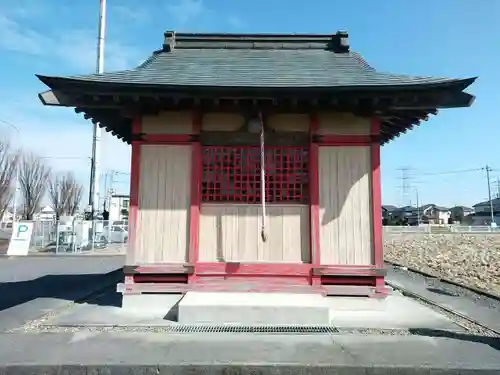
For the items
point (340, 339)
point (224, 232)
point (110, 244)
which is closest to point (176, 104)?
point (224, 232)

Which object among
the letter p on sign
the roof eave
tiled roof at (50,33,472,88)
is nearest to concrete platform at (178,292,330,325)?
tiled roof at (50,33,472,88)

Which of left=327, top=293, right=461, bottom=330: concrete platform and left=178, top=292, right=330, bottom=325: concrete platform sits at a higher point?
left=178, top=292, right=330, bottom=325: concrete platform

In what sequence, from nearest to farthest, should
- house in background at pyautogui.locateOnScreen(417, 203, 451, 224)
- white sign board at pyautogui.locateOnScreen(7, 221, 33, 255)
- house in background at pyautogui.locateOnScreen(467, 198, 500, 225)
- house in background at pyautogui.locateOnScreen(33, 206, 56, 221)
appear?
1. white sign board at pyautogui.locateOnScreen(7, 221, 33, 255)
2. house in background at pyautogui.locateOnScreen(33, 206, 56, 221)
3. house in background at pyautogui.locateOnScreen(467, 198, 500, 225)
4. house in background at pyautogui.locateOnScreen(417, 203, 451, 224)

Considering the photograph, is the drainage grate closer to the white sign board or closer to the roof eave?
the roof eave

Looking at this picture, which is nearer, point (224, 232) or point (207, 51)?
point (224, 232)

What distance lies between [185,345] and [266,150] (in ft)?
11.0

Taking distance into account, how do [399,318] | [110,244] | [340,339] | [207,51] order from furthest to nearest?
[110,244] < [207,51] < [399,318] < [340,339]

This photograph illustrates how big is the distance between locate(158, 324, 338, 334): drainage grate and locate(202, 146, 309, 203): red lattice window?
204 centimetres

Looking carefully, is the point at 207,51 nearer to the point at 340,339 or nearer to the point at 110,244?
the point at 340,339

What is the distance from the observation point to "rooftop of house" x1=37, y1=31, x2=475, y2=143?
227 inches

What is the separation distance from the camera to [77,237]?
19.3 metres

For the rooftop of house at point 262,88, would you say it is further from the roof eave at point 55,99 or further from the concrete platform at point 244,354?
the concrete platform at point 244,354

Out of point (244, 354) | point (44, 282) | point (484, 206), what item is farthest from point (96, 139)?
point (484, 206)

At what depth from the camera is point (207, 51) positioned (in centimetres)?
809
